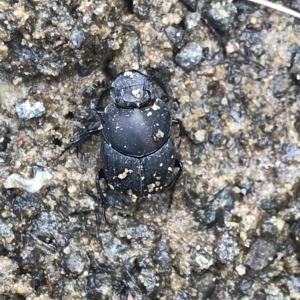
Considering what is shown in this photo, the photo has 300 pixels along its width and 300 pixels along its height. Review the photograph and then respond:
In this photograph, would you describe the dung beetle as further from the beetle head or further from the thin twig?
the thin twig

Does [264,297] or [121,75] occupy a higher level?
[121,75]

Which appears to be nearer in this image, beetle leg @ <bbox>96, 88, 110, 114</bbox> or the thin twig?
beetle leg @ <bbox>96, 88, 110, 114</bbox>

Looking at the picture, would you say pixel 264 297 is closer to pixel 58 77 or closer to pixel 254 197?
pixel 254 197

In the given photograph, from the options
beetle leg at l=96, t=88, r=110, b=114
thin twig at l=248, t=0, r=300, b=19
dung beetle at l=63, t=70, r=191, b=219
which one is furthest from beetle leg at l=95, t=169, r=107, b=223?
thin twig at l=248, t=0, r=300, b=19

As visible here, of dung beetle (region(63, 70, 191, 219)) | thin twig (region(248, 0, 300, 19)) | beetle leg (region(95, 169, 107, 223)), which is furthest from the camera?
thin twig (region(248, 0, 300, 19))

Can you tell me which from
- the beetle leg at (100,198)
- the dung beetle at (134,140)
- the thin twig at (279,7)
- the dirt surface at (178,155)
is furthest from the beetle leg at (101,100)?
the thin twig at (279,7)

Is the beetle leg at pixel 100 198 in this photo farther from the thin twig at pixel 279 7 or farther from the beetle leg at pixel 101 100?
the thin twig at pixel 279 7

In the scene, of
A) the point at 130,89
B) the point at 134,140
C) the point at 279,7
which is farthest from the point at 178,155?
the point at 279,7

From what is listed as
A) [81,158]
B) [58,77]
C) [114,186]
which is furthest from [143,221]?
[58,77]
